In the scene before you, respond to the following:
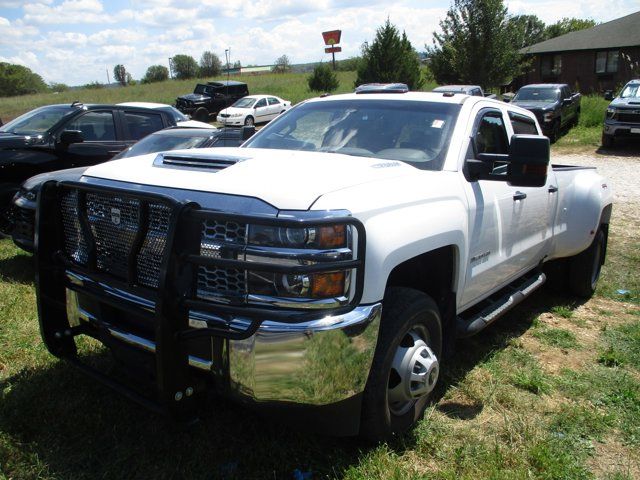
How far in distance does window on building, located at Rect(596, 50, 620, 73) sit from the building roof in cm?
54

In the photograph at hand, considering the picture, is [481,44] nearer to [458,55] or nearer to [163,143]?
[458,55]

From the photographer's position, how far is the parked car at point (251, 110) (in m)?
26.3

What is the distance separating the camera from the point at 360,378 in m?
2.50

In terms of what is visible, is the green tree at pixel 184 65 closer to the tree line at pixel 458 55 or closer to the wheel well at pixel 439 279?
the tree line at pixel 458 55

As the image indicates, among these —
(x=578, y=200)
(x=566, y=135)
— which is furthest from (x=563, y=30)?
(x=578, y=200)

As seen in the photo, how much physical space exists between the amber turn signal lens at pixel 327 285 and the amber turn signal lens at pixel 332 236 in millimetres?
122

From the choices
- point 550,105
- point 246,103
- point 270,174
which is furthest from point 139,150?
point 246,103

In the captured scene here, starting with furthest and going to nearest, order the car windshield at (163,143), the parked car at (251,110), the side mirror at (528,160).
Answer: the parked car at (251,110) < the car windshield at (163,143) < the side mirror at (528,160)

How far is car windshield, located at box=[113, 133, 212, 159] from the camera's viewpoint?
22.3 feet

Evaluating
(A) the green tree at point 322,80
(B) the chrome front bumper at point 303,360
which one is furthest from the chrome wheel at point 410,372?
(A) the green tree at point 322,80

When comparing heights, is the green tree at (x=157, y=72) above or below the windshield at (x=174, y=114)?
above

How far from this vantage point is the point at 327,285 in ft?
7.83

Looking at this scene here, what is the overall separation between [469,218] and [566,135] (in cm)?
1920

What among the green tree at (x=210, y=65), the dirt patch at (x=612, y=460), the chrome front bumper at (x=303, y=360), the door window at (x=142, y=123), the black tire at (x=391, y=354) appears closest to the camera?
the chrome front bumper at (x=303, y=360)
